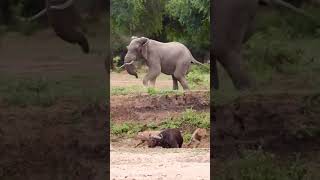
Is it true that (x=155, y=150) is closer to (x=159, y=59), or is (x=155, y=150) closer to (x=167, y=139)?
(x=167, y=139)

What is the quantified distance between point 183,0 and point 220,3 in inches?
448

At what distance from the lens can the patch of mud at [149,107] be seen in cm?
985

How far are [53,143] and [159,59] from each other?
8083 millimetres

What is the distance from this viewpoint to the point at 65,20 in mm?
3934

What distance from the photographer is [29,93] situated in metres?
3.89

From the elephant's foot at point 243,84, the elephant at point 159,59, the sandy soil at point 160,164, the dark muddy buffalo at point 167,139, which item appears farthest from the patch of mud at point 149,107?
the elephant's foot at point 243,84

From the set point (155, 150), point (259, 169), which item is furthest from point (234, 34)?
point (155, 150)

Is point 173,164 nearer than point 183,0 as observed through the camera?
Yes

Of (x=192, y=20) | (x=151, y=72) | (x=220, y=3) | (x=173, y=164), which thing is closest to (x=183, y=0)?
(x=192, y=20)

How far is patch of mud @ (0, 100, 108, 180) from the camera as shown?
12.5ft

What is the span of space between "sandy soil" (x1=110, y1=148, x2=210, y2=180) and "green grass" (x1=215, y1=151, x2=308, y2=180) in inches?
84.3

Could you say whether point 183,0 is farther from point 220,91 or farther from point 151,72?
point 220,91

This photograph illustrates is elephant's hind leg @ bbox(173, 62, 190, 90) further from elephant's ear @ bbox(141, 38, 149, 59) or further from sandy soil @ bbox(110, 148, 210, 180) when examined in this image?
sandy soil @ bbox(110, 148, 210, 180)

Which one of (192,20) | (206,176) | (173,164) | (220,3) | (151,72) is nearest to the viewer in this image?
(220,3)
